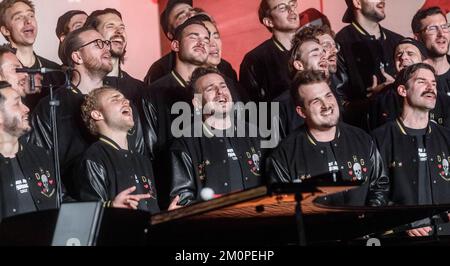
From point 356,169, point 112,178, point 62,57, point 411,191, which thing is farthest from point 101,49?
point 411,191

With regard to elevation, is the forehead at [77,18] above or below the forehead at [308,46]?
above

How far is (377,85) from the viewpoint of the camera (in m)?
6.09

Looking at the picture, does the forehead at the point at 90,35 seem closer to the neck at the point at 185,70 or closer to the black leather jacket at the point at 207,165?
the neck at the point at 185,70

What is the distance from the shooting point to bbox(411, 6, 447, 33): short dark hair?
20.4 feet

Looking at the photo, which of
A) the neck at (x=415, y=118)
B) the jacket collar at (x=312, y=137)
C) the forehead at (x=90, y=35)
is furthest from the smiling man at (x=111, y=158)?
the neck at (x=415, y=118)

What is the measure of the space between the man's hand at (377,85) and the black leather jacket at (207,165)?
1.07m

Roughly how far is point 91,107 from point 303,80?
109cm

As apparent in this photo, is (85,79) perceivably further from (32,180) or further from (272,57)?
(272,57)

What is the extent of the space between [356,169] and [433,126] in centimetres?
65

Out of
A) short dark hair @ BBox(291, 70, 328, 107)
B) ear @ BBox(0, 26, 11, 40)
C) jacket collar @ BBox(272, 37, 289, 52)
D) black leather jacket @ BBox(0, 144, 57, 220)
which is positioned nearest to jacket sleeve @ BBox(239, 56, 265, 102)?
jacket collar @ BBox(272, 37, 289, 52)

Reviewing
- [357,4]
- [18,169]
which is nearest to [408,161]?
[357,4]

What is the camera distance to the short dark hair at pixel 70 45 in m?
5.23

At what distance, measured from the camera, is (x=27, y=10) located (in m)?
5.36

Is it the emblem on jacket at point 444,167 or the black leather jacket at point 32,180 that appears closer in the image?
the black leather jacket at point 32,180
